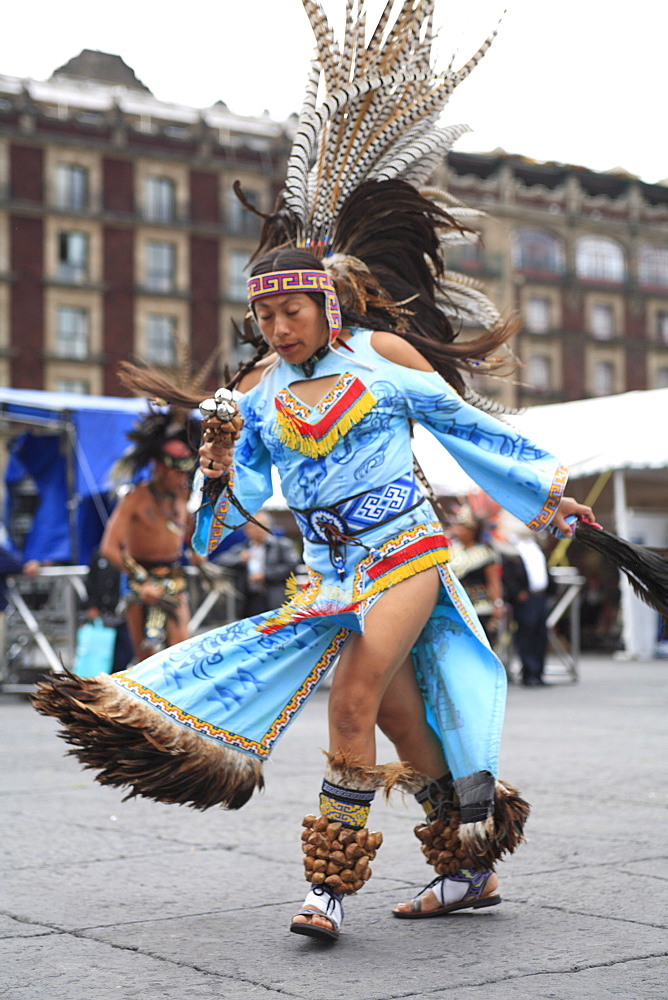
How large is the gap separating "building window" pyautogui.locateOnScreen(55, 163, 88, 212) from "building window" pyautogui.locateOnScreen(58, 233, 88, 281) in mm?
999

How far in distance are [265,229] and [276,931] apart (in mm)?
2132

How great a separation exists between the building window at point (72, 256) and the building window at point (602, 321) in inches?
904

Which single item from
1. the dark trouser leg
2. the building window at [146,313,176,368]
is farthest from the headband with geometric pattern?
the building window at [146,313,176,368]

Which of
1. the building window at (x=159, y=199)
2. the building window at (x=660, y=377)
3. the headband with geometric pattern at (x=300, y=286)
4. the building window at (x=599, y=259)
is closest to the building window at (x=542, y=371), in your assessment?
the building window at (x=599, y=259)

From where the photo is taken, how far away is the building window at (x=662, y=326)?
Answer: 6134 cm

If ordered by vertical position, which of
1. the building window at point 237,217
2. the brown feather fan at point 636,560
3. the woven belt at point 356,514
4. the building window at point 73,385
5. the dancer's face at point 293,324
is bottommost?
the brown feather fan at point 636,560

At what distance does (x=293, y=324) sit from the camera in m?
3.86

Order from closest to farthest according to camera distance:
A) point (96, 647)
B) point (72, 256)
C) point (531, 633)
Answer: point (96, 647)
point (531, 633)
point (72, 256)

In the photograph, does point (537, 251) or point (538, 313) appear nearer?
point (537, 251)

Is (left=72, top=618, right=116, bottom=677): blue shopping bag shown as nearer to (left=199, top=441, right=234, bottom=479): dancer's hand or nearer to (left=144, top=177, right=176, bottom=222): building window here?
(left=199, top=441, right=234, bottom=479): dancer's hand

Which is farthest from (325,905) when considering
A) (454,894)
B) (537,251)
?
(537,251)

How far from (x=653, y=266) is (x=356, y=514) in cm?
6036

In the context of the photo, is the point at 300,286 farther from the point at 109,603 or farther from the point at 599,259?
the point at 599,259

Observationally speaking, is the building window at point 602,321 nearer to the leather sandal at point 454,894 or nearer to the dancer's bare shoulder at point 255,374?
the dancer's bare shoulder at point 255,374
